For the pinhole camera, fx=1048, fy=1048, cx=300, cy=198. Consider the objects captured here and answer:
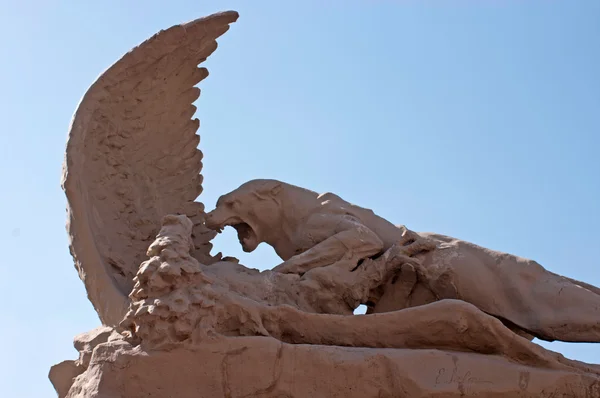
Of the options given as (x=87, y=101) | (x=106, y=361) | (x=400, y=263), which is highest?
(x=87, y=101)

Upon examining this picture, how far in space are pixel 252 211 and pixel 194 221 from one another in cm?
42

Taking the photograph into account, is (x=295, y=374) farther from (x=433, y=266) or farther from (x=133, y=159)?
(x=133, y=159)

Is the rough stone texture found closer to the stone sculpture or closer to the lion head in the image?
the stone sculpture

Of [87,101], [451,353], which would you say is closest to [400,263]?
[451,353]

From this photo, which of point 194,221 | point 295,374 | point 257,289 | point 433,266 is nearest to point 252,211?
point 194,221

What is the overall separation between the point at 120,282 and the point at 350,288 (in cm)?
142

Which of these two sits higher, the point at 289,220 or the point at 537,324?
the point at 289,220

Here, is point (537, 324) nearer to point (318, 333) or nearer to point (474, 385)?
point (474, 385)

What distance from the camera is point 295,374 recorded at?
579 centimetres

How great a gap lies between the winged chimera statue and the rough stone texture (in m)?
0.50

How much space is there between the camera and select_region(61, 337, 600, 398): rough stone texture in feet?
18.8

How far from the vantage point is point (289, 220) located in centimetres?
693

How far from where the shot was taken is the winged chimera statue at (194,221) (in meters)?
6.43

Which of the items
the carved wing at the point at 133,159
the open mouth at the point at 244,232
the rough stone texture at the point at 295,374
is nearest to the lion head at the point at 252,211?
the open mouth at the point at 244,232
